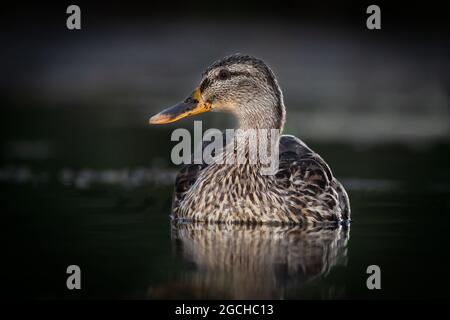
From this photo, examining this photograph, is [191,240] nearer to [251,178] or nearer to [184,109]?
[251,178]

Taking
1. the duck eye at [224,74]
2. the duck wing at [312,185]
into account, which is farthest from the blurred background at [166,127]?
the duck eye at [224,74]

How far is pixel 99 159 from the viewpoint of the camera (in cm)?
1359

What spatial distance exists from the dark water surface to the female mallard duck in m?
0.22

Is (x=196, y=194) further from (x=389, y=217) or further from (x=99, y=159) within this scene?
(x=99, y=159)

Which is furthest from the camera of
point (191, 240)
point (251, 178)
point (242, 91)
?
point (242, 91)

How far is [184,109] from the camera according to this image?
9539mm

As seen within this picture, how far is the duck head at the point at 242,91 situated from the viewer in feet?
31.3

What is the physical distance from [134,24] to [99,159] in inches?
384

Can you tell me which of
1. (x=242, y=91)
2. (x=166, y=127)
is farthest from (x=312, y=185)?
(x=166, y=127)

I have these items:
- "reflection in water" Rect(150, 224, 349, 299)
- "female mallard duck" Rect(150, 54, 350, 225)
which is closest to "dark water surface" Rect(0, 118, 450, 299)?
"reflection in water" Rect(150, 224, 349, 299)

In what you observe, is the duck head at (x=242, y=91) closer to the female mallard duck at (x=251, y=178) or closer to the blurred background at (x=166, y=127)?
the female mallard duck at (x=251, y=178)

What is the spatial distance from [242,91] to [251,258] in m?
2.33

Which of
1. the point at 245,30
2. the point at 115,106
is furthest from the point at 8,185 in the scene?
the point at 245,30

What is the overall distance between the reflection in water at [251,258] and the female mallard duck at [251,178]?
18 centimetres
